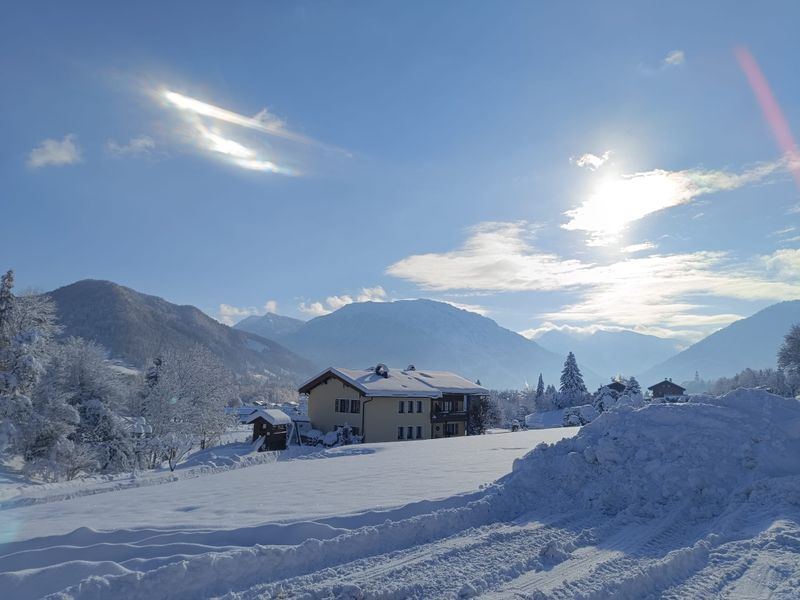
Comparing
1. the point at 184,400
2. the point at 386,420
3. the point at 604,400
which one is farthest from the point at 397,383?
the point at 604,400

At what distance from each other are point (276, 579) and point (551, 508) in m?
5.73

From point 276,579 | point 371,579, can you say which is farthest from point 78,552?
point 371,579

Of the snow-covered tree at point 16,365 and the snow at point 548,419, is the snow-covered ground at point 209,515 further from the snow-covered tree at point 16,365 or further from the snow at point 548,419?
the snow at point 548,419

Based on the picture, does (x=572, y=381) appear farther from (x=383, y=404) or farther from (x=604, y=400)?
(x=383, y=404)

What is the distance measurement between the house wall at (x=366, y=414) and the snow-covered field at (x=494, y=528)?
22624 mm

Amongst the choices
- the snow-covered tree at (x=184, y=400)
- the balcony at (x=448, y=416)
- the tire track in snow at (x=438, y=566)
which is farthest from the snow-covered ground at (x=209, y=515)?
the snow-covered tree at (x=184, y=400)

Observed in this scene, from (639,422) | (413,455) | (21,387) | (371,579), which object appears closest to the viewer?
(371,579)

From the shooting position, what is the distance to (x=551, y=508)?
963 cm

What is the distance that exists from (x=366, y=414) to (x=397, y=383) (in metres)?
4.18

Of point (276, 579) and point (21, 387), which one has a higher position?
point (21, 387)

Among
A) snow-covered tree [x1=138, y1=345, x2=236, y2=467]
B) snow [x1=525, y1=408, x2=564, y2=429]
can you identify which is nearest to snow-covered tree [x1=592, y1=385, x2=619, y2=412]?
snow [x1=525, y1=408, x2=564, y2=429]

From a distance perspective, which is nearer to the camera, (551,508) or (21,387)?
(551,508)

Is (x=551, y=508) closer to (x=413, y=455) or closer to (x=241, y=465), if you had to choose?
(x=413, y=455)

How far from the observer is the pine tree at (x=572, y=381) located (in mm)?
80250
